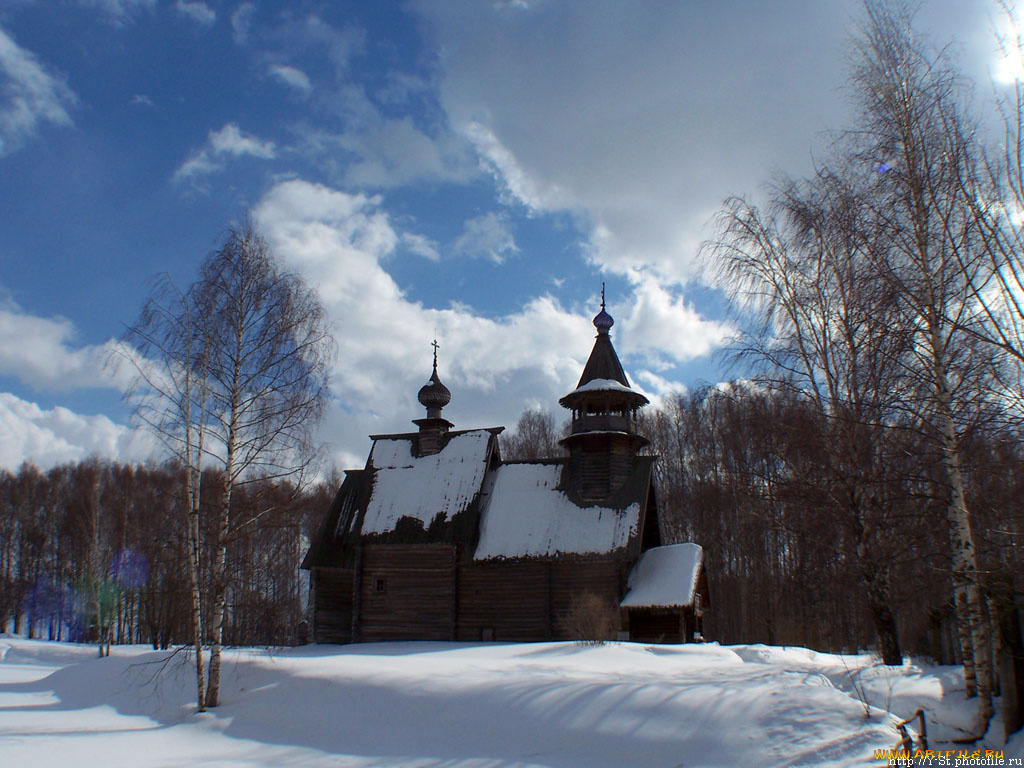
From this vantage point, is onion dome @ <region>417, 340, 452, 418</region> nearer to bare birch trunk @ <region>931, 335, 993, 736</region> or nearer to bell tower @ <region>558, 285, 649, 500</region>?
bell tower @ <region>558, 285, 649, 500</region>

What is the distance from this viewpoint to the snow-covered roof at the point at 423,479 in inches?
982

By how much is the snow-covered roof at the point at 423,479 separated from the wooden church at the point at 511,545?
0.05m

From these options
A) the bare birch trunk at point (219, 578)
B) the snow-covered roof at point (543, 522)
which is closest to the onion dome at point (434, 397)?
the snow-covered roof at point (543, 522)

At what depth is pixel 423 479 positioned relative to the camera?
2634 centimetres

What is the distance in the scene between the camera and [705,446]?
120 ft

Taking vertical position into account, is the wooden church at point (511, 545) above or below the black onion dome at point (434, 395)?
below

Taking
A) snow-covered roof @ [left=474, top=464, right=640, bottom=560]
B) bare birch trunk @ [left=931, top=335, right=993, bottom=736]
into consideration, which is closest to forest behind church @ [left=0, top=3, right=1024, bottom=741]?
bare birch trunk @ [left=931, top=335, right=993, bottom=736]

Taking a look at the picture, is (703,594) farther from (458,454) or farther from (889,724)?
(889,724)

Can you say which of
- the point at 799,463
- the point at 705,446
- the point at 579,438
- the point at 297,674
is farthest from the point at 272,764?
the point at 705,446

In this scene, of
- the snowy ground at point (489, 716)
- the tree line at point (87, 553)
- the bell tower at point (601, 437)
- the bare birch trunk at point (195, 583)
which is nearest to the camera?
the snowy ground at point (489, 716)

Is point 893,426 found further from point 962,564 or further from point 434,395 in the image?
point 434,395

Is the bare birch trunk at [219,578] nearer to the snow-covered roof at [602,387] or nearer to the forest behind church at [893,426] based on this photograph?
the forest behind church at [893,426]

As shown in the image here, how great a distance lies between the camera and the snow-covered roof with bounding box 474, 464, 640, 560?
74.3 ft

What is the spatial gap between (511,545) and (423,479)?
486cm
